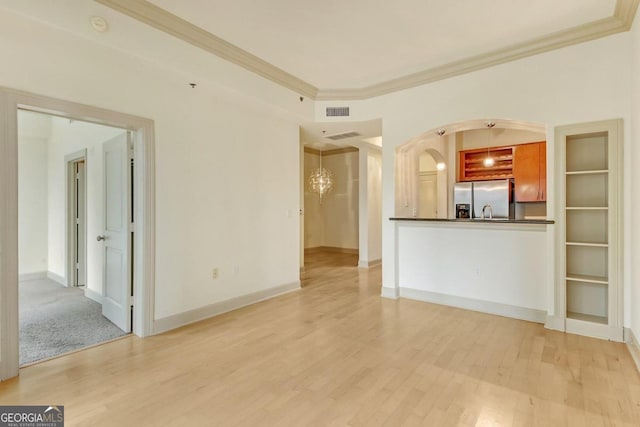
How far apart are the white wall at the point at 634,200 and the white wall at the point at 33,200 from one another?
26.8 ft

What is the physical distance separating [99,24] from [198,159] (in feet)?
4.95

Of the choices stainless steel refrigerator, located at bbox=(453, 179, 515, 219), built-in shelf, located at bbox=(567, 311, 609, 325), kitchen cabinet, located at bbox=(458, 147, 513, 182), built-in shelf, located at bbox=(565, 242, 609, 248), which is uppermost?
kitchen cabinet, located at bbox=(458, 147, 513, 182)

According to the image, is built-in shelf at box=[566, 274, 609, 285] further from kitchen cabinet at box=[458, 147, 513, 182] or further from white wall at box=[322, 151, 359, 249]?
white wall at box=[322, 151, 359, 249]

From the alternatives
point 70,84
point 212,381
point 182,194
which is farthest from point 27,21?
point 212,381

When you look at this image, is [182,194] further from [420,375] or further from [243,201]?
[420,375]

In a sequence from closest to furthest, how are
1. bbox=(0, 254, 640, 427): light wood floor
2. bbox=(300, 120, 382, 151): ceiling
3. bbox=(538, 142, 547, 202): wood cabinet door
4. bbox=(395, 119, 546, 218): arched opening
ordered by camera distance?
bbox=(0, 254, 640, 427): light wood floor, bbox=(300, 120, 382, 151): ceiling, bbox=(395, 119, 546, 218): arched opening, bbox=(538, 142, 547, 202): wood cabinet door

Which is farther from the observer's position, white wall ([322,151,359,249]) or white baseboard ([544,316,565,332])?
white wall ([322,151,359,249])

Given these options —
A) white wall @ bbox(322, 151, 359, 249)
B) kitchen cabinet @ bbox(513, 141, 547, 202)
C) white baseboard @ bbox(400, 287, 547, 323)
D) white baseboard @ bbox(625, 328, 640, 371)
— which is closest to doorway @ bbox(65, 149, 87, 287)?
white baseboard @ bbox(400, 287, 547, 323)

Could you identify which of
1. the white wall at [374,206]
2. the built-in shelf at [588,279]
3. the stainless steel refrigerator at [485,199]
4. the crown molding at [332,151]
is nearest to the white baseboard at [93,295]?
the white wall at [374,206]

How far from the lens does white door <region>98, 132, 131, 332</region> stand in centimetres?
340

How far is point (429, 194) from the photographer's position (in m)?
8.41

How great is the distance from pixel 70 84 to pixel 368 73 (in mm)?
3351

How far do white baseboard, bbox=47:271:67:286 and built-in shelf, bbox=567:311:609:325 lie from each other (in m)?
7.37

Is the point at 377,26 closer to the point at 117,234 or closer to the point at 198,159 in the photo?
the point at 198,159
